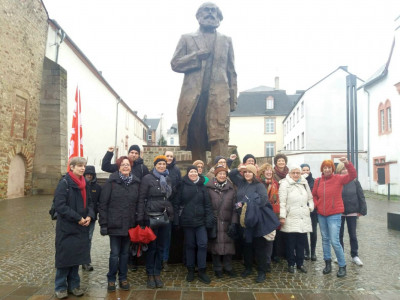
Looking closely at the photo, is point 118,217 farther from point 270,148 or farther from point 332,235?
point 270,148

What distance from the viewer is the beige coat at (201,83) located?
539cm

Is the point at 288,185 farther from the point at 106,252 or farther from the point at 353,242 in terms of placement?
the point at 106,252

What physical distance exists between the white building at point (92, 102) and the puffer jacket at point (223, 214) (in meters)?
11.8

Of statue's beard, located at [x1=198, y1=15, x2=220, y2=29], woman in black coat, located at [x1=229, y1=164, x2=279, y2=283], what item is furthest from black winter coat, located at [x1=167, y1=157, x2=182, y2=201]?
statue's beard, located at [x1=198, y1=15, x2=220, y2=29]

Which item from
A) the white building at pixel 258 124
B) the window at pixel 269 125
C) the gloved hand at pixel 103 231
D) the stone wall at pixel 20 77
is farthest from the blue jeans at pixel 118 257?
the window at pixel 269 125

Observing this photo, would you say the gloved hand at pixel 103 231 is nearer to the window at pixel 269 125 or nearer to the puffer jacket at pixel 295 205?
the puffer jacket at pixel 295 205

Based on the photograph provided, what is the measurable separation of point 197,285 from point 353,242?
103 inches

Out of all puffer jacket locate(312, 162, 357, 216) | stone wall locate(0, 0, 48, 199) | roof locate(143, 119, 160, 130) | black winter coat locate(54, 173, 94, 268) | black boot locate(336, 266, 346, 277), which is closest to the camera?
black winter coat locate(54, 173, 94, 268)

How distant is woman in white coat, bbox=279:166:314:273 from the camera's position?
450 centimetres

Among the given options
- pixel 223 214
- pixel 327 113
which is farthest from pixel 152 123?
pixel 223 214

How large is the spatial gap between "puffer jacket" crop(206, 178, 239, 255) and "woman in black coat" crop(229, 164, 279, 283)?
0.12 m

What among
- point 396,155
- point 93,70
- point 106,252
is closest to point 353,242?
point 106,252

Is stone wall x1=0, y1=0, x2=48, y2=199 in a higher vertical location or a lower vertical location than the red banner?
higher

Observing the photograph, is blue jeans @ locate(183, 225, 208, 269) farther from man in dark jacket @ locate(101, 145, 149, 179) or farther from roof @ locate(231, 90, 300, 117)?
roof @ locate(231, 90, 300, 117)
